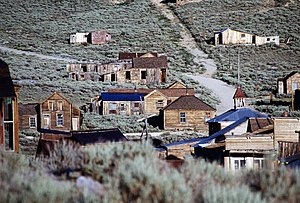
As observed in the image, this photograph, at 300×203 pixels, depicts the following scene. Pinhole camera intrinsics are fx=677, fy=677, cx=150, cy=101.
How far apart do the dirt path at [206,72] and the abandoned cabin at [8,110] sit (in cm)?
2253

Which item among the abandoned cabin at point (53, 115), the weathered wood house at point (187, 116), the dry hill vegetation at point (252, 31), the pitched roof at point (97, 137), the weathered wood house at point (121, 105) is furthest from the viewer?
the dry hill vegetation at point (252, 31)

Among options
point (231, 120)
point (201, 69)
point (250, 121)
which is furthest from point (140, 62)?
point (250, 121)

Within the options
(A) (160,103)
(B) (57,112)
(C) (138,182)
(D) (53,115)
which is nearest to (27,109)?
(D) (53,115)

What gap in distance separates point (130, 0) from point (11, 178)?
90239 mm

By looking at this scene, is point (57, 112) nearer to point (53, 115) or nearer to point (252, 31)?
point (53, 115)

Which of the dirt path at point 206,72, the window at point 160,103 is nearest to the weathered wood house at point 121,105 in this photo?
the window at point 160,103

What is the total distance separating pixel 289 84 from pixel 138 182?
37.7 metres

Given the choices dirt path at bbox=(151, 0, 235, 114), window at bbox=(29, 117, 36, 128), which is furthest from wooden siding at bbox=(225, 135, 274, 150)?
dirt path at bbox=(151, 0, 235, 114)

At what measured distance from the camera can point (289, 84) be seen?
144 ft

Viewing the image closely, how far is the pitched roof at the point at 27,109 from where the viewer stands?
34.8m

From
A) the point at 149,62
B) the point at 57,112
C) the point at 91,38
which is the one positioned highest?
the point at 91,38

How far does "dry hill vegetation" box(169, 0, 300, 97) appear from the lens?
52.8m

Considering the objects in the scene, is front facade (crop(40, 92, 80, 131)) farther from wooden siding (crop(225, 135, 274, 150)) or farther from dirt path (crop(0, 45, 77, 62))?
dirt path (crop(0, 45, 77, 62))

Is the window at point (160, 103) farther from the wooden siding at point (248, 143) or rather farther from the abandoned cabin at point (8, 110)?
the abandoned cabin at point (8, 110)
